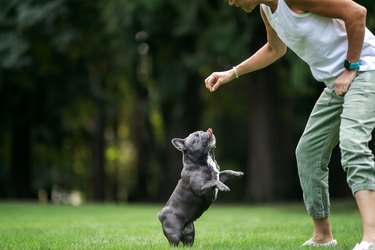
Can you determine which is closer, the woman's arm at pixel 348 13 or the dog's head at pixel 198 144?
the woman's arm at pixel 348 13

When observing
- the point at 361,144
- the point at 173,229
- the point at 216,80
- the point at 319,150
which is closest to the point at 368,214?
the point at 361,144

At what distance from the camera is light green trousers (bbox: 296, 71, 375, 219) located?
18.0 feet

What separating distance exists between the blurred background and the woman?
889 centimetres

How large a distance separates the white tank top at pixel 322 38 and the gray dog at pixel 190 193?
126 centimetres

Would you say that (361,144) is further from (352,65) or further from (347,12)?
(347,12)

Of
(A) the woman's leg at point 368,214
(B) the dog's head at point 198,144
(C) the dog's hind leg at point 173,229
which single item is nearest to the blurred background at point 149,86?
(B) the dog's head at point 198,144

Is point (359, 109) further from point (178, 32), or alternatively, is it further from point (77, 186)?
point (77, 186)

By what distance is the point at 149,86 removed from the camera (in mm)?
30438

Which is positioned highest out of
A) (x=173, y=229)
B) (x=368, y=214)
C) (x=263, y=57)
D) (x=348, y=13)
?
(x=348, y=13)

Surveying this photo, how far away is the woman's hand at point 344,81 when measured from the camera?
18.6 feet

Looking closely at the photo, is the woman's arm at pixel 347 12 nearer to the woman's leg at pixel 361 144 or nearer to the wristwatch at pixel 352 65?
the wristwatch at pixel 352 65

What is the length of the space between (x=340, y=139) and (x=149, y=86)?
82.1 ft

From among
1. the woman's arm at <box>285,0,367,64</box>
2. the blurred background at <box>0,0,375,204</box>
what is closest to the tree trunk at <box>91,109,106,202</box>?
the blurred background at <box>0,0,375,204</box>

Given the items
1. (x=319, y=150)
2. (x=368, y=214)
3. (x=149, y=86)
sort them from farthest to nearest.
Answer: (x=149, y=86)
(x=319, y=150)
(x=368, y=214)
